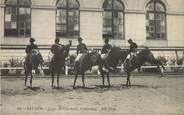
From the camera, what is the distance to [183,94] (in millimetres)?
10023

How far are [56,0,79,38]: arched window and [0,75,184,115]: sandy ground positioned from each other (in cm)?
313

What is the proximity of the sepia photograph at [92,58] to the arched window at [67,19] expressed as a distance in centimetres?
4

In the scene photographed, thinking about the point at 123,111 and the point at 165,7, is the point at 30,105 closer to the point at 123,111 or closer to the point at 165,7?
the point at 123,111

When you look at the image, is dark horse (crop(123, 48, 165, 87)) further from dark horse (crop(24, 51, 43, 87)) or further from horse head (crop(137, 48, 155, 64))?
dark horse (crop(24, 51, 43, 87))

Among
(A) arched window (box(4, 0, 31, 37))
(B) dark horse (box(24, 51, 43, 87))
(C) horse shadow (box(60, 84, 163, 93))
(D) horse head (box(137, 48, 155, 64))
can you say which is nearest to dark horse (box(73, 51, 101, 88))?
(C) horse shadow (box(60, 84, 163, 93))

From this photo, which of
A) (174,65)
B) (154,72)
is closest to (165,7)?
(174,65)

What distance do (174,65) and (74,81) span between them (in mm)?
4687

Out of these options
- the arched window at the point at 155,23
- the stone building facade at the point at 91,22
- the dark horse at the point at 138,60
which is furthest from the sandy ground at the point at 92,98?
the arched window at the point at 155,23

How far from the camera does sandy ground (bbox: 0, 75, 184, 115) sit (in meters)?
8.41

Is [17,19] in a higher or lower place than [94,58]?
higher

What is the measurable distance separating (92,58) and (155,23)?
18.0 ft

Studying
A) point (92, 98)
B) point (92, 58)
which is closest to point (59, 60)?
point (92, 58)

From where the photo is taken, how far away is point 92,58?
10.3 m

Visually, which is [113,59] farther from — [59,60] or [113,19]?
[113,19]
